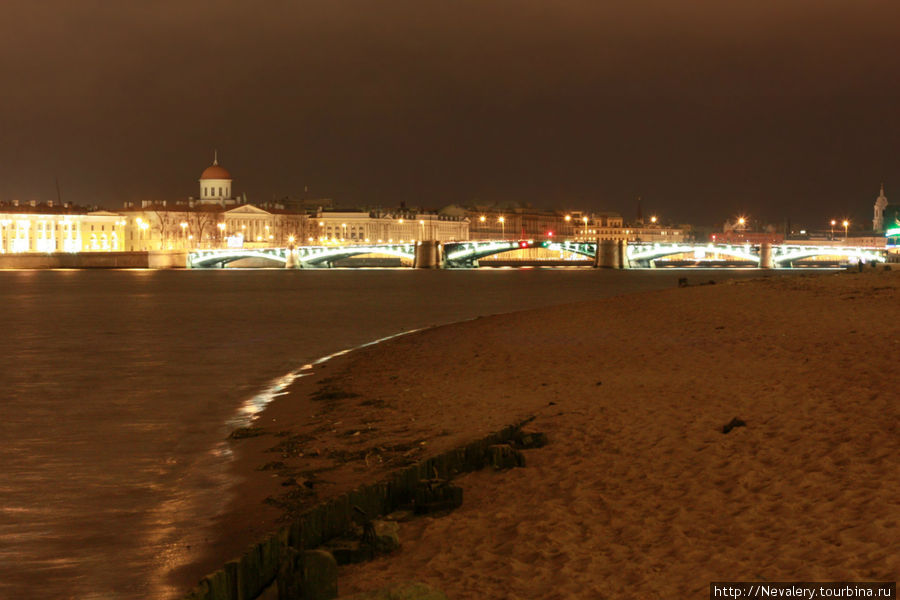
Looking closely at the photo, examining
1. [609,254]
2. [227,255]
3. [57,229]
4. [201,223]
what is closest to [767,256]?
[609,254]

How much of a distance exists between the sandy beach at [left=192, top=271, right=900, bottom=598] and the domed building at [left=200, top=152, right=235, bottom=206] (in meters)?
106

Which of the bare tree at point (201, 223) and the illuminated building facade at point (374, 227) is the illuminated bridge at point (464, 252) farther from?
the illuminated building facade at point (374, 227)

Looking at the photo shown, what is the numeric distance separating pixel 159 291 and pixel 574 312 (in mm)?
28025

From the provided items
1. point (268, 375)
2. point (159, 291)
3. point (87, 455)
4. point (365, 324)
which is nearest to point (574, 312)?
point (365, 324)

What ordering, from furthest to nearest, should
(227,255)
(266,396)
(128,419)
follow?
(227,255) → (266,396) → (128,419)

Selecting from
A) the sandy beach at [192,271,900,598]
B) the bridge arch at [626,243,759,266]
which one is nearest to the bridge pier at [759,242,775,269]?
the bridge arch at [626,243,759,266]

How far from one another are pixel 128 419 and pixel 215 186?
111 m

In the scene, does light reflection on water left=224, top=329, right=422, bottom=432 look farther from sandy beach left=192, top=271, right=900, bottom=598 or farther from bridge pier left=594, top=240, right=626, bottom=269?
bridge pier left=594, top=240, right=626, bottom=269

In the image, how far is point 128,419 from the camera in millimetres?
11445

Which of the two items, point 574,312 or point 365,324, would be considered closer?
point 574,312

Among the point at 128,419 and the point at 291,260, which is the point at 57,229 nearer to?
the point at 291,260

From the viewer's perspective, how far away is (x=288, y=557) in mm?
4812

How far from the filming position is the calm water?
6.23 m

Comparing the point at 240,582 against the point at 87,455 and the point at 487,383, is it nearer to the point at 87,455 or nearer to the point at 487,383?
the point at 87,455
